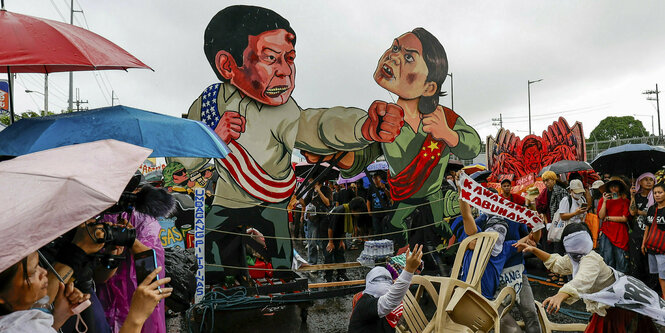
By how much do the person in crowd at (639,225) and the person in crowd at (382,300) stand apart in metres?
5.26

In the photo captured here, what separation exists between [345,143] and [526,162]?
781 cm

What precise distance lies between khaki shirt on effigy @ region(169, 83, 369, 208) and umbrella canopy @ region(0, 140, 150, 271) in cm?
401

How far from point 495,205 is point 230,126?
338 centimetres

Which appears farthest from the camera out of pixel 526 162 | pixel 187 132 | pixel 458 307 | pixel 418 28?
pixel 526 162

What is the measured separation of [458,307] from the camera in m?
3.71

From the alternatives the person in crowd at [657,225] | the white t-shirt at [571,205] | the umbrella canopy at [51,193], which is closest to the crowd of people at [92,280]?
the umbrella canopy at [51,193]

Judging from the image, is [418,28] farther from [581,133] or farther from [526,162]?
[526,162]

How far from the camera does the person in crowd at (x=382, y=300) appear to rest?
9.91ft

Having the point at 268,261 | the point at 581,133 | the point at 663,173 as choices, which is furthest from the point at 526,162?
the point at 268,261

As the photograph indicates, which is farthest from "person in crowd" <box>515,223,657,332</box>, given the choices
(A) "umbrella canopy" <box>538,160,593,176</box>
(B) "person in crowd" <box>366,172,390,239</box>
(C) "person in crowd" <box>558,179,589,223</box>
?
(A) "umbrella canopy" <box>538,160,593,176</box>

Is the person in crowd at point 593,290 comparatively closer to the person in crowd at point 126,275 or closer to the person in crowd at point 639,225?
the person in crowd at point 126,275

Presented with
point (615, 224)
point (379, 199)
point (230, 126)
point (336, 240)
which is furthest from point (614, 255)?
point (230, 126)

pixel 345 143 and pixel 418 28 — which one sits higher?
pixel 418 28

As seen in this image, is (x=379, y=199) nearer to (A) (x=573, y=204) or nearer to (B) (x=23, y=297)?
(A) (x=573, y=204)
